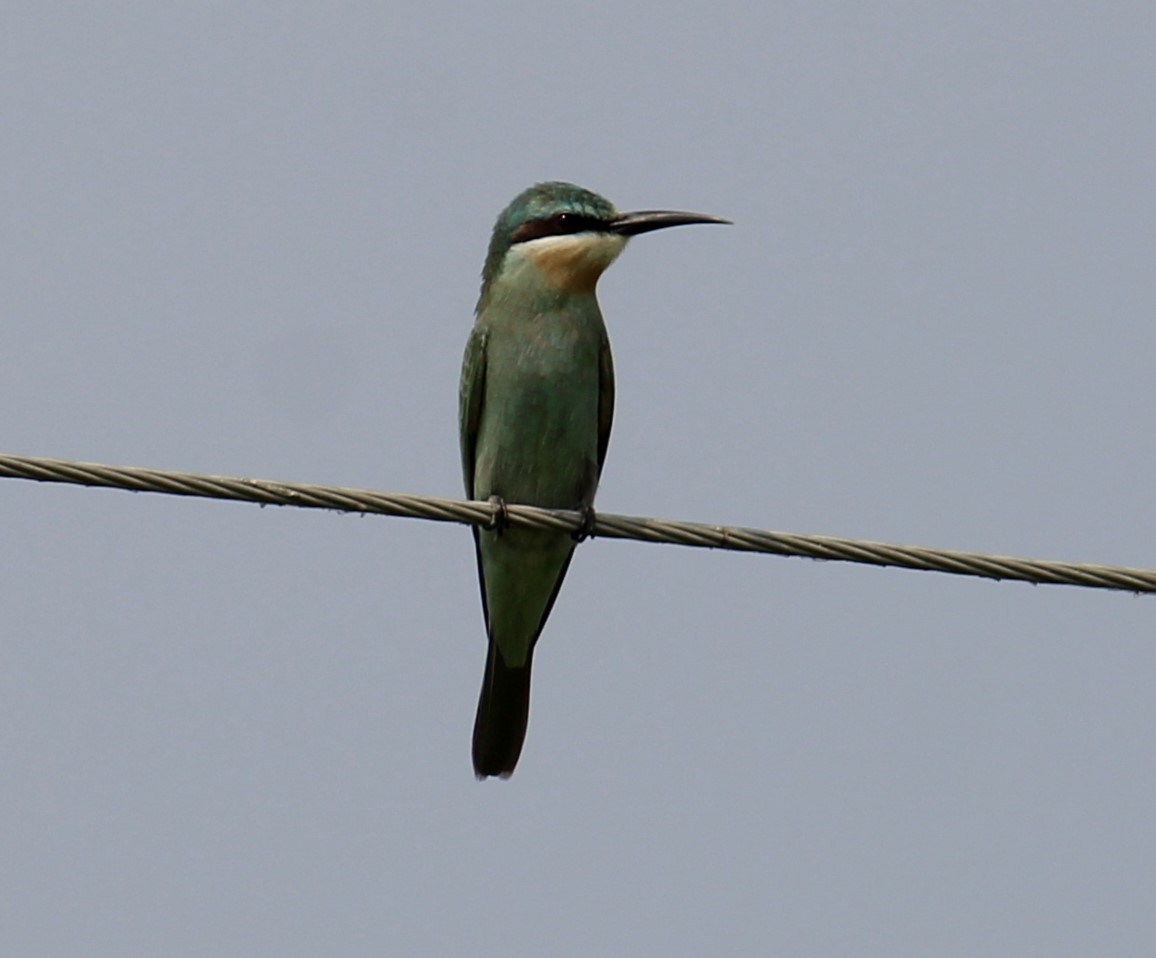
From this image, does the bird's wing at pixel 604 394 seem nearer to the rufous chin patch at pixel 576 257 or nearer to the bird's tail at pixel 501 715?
the rufous chin patch at pixel 576 257

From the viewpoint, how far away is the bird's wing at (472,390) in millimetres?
6828

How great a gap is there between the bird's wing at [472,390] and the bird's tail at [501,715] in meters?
0.81

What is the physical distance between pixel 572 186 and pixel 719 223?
0.60m

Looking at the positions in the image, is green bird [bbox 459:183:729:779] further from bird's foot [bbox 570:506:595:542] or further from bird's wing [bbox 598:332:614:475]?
bird's foot [bbox 570:506:595:542]

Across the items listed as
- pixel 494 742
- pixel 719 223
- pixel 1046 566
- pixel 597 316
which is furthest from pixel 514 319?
pixel 1046 566

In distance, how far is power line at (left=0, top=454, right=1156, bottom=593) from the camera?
418cm

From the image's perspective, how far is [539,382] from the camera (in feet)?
21.8

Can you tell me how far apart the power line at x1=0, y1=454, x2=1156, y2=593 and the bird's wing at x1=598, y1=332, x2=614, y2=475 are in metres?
2.26

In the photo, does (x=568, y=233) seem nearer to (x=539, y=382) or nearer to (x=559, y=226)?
(x=559, y=226)

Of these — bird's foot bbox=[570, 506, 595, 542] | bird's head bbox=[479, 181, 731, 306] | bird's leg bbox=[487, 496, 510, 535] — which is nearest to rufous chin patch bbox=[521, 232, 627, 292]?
bird's head bbox=[479, 181, 731, 306]

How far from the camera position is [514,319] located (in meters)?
6.77

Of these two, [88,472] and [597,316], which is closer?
[88,472]

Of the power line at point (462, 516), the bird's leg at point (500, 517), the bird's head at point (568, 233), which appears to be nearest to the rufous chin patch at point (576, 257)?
the bird's head at point (568, 233)

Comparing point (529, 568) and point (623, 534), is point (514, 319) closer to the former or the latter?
point (529, 568)
